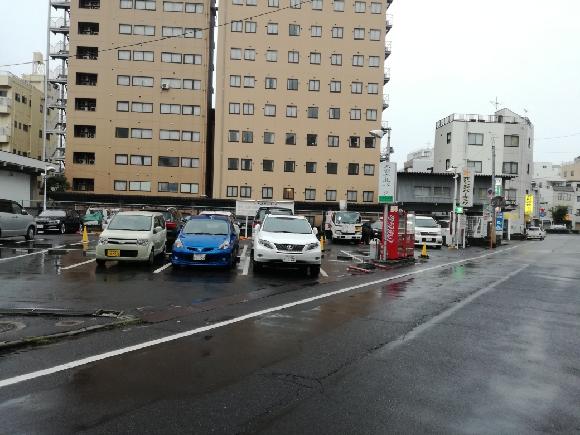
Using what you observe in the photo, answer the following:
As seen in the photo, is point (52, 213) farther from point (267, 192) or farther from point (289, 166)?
point (289, 166)

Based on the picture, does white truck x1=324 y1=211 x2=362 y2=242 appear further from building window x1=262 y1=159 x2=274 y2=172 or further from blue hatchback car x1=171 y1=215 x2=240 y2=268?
building window x1=262 y1=159 x2=274 y2=172

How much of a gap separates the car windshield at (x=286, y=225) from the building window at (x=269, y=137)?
3926 cm

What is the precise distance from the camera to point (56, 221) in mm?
30656

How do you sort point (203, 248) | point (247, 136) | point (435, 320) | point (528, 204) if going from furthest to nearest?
point (528, 204)
point (247, 136)
point (203, 248)
point (435, 320)

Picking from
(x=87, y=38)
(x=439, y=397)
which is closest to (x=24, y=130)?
(x=87, y=38)

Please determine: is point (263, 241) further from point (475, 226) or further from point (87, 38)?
point (87, 38)

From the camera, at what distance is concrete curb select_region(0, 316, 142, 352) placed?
20.6ft

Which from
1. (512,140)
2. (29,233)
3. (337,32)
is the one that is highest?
(337,32)

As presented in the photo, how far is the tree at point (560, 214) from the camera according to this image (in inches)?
3882

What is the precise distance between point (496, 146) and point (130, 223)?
2142 inches

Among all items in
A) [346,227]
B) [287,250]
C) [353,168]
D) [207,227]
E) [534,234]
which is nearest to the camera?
[287,250]

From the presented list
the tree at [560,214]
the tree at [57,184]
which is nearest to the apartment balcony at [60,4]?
the tree at [57,184]

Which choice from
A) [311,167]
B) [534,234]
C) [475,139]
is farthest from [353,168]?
[534,234]

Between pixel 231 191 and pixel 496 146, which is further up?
pixel 496 146
